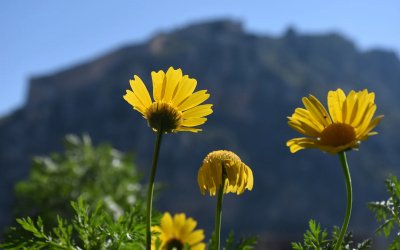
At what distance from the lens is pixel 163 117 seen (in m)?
0.78

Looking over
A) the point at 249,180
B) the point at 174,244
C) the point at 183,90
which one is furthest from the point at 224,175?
the point at 174,244

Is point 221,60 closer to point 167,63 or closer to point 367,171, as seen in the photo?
point 167,63

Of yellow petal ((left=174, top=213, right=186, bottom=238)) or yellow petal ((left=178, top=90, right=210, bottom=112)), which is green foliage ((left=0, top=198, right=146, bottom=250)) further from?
yellow petal ((left=174, top=213, right=186, bottom=238))

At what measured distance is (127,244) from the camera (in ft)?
2.47

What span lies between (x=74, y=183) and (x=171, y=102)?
274cm

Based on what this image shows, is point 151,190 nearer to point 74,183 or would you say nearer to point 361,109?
point 361,109

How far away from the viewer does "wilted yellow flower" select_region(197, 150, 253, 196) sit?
0.76 meters

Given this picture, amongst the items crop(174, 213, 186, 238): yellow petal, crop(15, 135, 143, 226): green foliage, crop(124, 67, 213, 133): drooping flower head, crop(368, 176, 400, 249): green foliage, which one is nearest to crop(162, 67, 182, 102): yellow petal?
crop(124, 67, 213, 133): drooping flower head

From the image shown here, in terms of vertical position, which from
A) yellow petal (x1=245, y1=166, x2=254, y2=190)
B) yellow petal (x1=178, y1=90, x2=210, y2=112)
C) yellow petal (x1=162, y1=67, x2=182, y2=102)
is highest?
yellow petal (x1=162, y1=67, x2=182, y2=102)

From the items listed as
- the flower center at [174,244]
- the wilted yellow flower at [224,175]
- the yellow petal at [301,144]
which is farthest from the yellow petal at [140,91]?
the flower center at [174,244]

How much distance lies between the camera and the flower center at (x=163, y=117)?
0.78 meters

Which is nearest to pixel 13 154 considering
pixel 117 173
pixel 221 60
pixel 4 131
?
pixel 4 131

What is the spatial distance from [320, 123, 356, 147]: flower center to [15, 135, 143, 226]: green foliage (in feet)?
7.90

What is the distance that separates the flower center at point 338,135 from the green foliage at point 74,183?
2407 millimetres
